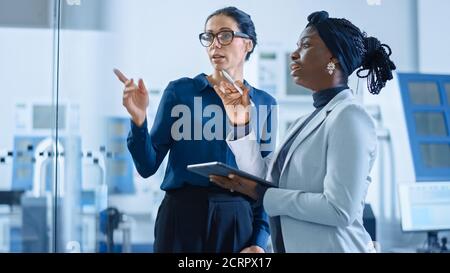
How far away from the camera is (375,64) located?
4.81ft

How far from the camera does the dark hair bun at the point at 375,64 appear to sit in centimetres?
145

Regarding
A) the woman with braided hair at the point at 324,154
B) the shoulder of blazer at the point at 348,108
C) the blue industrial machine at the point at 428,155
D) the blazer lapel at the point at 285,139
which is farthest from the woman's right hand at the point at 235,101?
the blue industrial machine at the point at 428,155

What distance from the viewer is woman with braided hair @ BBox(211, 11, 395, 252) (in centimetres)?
131

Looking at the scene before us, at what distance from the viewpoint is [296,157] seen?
1.37 meters

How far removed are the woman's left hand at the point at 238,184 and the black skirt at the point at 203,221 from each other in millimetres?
20

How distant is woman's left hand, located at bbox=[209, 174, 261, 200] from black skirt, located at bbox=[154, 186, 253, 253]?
0.02 metres

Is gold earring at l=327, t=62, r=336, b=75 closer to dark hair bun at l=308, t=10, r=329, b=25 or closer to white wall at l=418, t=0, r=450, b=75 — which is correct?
dark hair bun at l=308, t=10, r=329, b=25

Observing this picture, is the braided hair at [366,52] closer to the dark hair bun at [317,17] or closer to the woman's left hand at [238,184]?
the dark hair bun at [317,17]

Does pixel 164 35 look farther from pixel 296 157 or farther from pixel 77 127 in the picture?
pixel 296 157

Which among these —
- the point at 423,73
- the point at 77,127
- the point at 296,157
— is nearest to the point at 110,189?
the point at 77,127

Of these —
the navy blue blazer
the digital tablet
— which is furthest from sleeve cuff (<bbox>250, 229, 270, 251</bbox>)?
the digital tablet

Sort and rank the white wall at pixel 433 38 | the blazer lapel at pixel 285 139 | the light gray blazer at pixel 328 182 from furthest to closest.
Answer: the white wall at pixel 433 38 → the blazer lapel at pixel 285 139 → the light gray blazer at pixel 328 182

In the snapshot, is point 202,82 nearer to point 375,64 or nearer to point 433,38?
point 375,64
